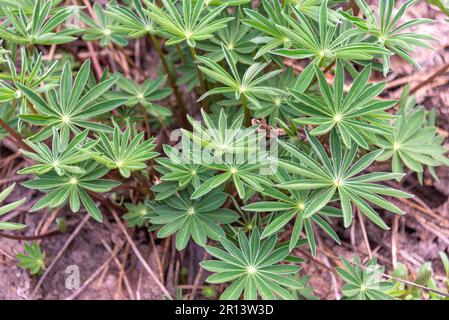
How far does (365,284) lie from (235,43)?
117cm

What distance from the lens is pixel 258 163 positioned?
1.88 meters

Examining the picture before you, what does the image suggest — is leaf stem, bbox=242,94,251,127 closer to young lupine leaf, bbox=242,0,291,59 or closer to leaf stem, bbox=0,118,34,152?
young lupine leaf, bbox=242,0,291,59

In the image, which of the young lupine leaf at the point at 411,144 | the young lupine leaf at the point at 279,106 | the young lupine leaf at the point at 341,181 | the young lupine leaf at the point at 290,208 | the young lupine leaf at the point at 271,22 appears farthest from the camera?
the young lupine leaf at the point at 411,144

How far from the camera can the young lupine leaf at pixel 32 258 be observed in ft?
7.39

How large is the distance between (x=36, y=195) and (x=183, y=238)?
3.24 ft

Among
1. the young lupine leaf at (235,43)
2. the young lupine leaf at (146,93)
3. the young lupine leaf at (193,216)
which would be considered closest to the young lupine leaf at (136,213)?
the young lupine leaf at (193,216)

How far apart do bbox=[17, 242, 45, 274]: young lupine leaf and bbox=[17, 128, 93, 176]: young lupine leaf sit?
58cm

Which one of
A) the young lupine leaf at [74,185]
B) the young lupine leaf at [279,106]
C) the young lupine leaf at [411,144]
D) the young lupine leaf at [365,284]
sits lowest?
the young lupine leaf at [365,284]

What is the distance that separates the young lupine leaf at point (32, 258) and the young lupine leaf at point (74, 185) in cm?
44

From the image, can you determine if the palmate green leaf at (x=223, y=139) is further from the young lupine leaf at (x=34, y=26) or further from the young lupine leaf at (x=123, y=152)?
the young lupine leaf at (x=34, y=26)

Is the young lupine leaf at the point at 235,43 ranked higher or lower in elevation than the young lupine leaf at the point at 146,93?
higher
